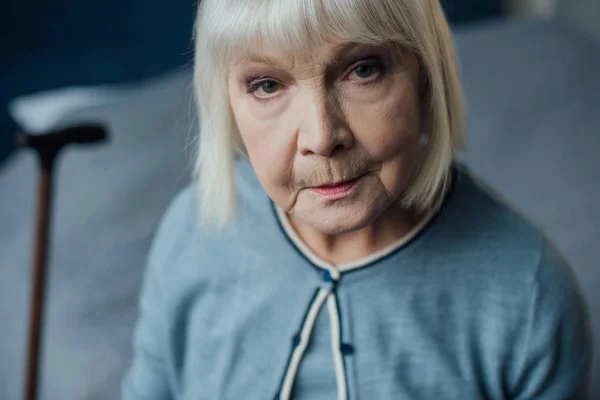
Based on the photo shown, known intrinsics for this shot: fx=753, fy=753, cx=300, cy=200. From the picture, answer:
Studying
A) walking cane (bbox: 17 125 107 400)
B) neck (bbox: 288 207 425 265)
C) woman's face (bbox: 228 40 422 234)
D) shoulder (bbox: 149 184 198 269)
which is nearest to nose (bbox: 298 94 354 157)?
woman's face (bbox: 228 40 422 234)

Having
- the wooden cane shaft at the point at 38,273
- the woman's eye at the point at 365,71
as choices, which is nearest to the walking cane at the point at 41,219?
the wooden cane shaft at the point at 38,273

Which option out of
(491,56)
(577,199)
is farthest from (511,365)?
(491,56)

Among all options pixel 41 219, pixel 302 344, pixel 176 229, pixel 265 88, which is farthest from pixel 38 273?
pixel 265 88

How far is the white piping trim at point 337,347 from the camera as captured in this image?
Answer: 32.4 inches

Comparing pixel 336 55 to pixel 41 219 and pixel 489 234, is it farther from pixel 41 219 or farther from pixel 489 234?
pixel 41 219

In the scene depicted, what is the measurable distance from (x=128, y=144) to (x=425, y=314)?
1022 millimetres

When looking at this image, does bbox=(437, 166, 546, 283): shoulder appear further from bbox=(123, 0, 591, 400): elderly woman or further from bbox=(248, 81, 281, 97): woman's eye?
bbox=(248, 81, 281, 97): woman's eye

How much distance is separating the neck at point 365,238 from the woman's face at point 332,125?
103 mm

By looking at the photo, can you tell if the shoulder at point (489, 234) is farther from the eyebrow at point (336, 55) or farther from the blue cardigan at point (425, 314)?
the eyebrow at point (336, 55)

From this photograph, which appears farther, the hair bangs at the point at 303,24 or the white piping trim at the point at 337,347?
the white piping trim at the point at 337,347

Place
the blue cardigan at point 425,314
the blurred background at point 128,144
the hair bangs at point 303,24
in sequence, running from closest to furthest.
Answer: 1. the hair bangs at point 303,24
2. the blue cardigan at point 425,314
3. the blurred background at point 128,144

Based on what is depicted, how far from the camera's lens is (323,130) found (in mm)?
661

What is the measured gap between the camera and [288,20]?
0.62 metres

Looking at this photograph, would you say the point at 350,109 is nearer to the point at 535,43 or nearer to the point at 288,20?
the point at 288,20
